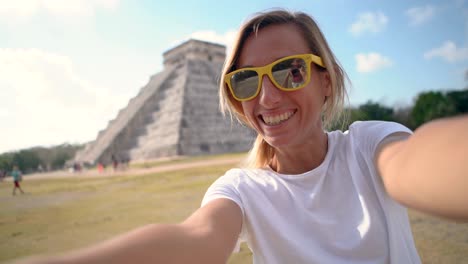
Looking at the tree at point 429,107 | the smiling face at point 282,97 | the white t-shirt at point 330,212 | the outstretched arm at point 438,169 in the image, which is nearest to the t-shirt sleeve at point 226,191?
the white t-shirt at point 330,212

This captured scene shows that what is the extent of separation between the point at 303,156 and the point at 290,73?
1.42ft

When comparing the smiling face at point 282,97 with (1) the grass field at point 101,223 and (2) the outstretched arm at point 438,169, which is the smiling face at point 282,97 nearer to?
(2) the outstretched arm at point 438,169

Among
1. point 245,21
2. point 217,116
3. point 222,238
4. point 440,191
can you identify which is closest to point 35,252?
point 222,238

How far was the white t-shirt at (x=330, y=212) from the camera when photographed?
1245 millimetres

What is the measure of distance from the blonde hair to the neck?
0.68 feet

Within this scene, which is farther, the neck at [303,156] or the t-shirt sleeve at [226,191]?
the neck at [303,156]

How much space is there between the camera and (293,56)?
4.82 ft

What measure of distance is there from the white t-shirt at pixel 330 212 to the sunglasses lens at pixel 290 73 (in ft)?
1.27

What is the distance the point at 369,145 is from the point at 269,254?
65cm

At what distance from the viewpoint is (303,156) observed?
1576 millimetres

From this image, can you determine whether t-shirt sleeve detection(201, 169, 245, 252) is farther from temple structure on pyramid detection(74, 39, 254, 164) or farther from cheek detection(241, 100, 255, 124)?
temple structure on pyramid detection(74, 39, 254, 164)

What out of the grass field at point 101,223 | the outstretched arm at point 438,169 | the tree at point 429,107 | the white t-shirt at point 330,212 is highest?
the tree at point 429,107

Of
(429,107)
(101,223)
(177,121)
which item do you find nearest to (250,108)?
(101,223)

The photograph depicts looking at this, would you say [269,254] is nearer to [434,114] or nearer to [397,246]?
[397,246]
